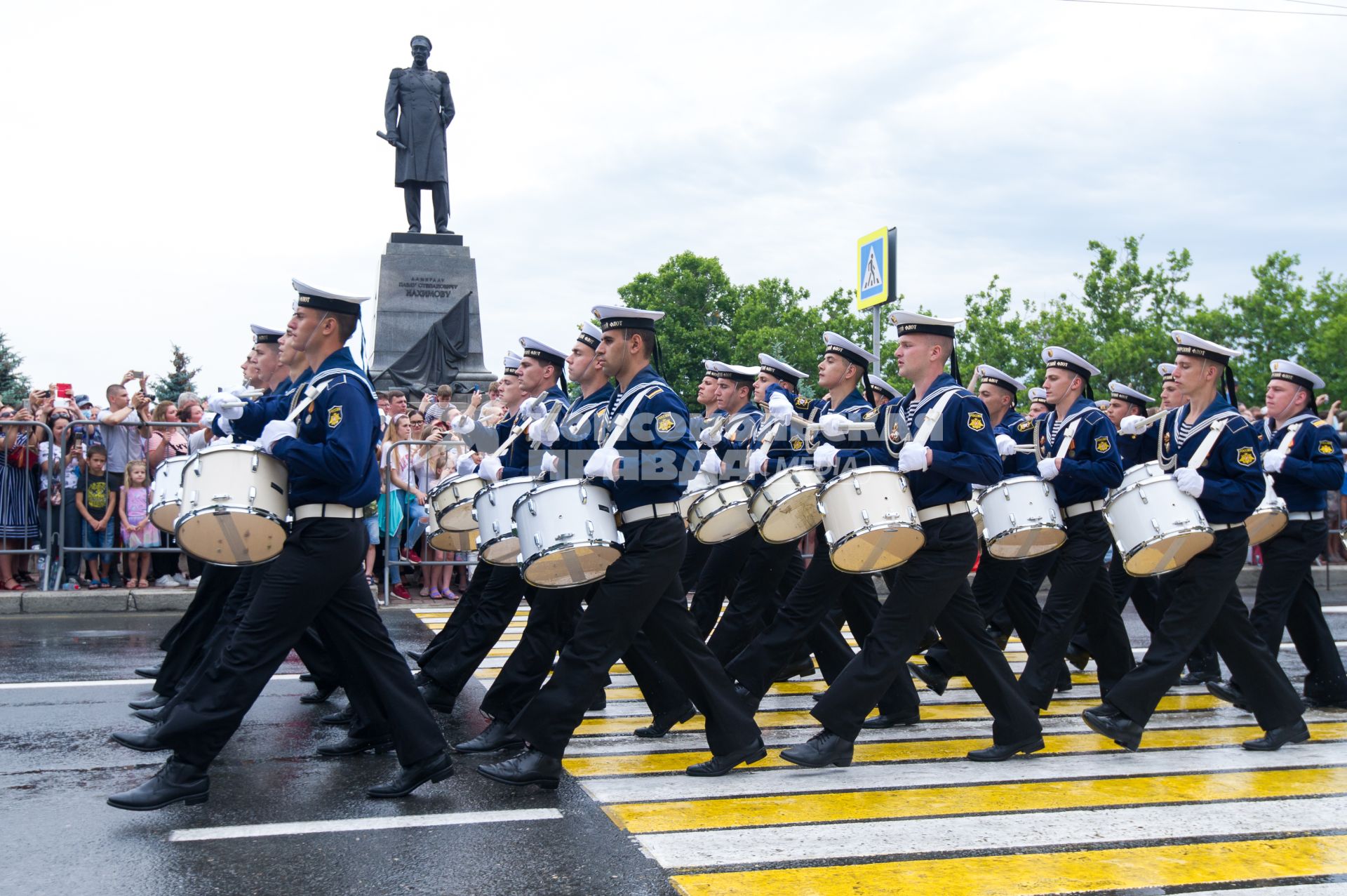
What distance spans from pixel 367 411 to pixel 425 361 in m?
16.7

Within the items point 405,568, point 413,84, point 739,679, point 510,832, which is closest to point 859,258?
point 405,568

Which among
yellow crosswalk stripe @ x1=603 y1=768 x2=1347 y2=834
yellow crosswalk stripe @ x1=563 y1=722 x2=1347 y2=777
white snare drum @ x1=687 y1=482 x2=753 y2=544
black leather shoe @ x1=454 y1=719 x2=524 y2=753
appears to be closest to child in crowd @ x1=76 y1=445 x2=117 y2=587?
white snare drum @ x1=687 y1=482 x2=753 y2=544

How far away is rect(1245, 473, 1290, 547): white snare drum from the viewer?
7.50 meters

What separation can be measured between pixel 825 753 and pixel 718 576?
86.7 inches

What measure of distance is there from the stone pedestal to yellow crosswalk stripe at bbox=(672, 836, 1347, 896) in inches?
699

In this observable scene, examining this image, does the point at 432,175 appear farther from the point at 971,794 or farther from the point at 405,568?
the point at 971,794

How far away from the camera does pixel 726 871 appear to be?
4.31m

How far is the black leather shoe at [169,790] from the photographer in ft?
16.1

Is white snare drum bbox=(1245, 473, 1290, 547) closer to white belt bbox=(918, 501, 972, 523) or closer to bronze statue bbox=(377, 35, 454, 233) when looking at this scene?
white belt bbox=(918, 501, 972, 523)

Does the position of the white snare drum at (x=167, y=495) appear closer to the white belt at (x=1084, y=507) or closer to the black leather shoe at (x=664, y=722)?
the black leather shoe at (x=664, y=722)

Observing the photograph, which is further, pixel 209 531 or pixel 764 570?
pixel 764 570

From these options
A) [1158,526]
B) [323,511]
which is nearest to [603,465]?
[323,511]

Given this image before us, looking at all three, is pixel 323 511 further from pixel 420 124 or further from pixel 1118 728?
pixel 420 124

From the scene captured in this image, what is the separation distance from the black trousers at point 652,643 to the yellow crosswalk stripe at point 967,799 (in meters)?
0.43
